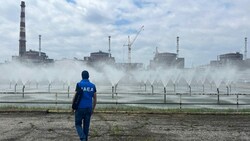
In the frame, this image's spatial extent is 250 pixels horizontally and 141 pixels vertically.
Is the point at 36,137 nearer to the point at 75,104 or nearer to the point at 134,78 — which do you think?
the point at 75,104

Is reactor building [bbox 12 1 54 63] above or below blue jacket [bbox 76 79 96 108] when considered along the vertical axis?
above

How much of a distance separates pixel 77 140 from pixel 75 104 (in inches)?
57.9

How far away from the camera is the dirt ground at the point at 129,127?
9.95 m

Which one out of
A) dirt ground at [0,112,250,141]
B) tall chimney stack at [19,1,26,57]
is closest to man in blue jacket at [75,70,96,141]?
dirt ground at [0,112,250,141]

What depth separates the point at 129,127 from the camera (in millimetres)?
11734

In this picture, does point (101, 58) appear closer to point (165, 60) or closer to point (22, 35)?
point (165, 60)

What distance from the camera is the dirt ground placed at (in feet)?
32.6

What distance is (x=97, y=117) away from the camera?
567 inches

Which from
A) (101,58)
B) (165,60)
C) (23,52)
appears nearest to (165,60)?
(165,60)

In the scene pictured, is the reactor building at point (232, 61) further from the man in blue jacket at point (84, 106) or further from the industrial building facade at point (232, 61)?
the man in blue jacket at point (84, 106)

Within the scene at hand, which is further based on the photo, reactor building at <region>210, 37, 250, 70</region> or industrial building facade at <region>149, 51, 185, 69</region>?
industrial building facade at <region>149, 51, 185, 69</region>

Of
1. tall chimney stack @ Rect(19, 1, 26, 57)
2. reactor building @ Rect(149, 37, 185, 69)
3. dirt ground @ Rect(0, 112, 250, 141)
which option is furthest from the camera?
reactor building @ Rect(149, 37, 185, 69)

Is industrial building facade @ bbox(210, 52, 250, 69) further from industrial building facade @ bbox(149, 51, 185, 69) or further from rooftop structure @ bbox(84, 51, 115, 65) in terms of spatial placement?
rooftop structure @ bbox(84, 51, 115, 65)

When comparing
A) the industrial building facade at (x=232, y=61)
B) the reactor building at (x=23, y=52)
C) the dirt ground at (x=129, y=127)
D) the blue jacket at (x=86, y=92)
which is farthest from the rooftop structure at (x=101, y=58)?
the blue jacket at (x=86, y=92)
